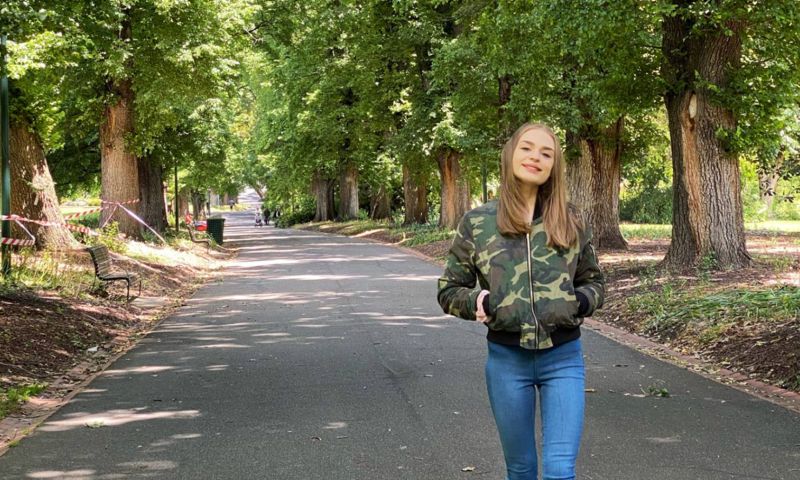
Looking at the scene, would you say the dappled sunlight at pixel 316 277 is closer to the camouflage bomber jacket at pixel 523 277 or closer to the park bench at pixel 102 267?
the park bench at pixel 102 267

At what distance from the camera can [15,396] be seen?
751 cm

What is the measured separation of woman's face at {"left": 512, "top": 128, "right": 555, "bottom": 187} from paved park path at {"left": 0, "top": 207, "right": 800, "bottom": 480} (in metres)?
2.32

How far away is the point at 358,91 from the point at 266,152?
19.5 meters

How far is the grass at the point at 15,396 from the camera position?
7.22 metres

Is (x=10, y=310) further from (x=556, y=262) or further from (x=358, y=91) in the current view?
(x=358, y=91)

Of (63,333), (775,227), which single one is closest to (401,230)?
(775,227)

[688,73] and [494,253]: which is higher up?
[688,73]

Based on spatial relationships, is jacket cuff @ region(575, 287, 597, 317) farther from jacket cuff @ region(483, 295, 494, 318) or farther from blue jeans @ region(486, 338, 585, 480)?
jacket cuff @ region(483, 295, 494, 318)

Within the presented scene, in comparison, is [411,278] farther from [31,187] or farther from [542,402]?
[542,402]

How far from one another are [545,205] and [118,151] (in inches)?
857

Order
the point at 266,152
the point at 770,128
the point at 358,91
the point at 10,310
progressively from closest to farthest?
the point at 10,310 → the point at 770,128 → the point at 358,91 → the point at 266,152

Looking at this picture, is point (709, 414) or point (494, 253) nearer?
point (494, 253)

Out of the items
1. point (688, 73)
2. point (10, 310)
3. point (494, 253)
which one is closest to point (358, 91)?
point (688, 73)

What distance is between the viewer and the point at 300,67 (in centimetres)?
4150
